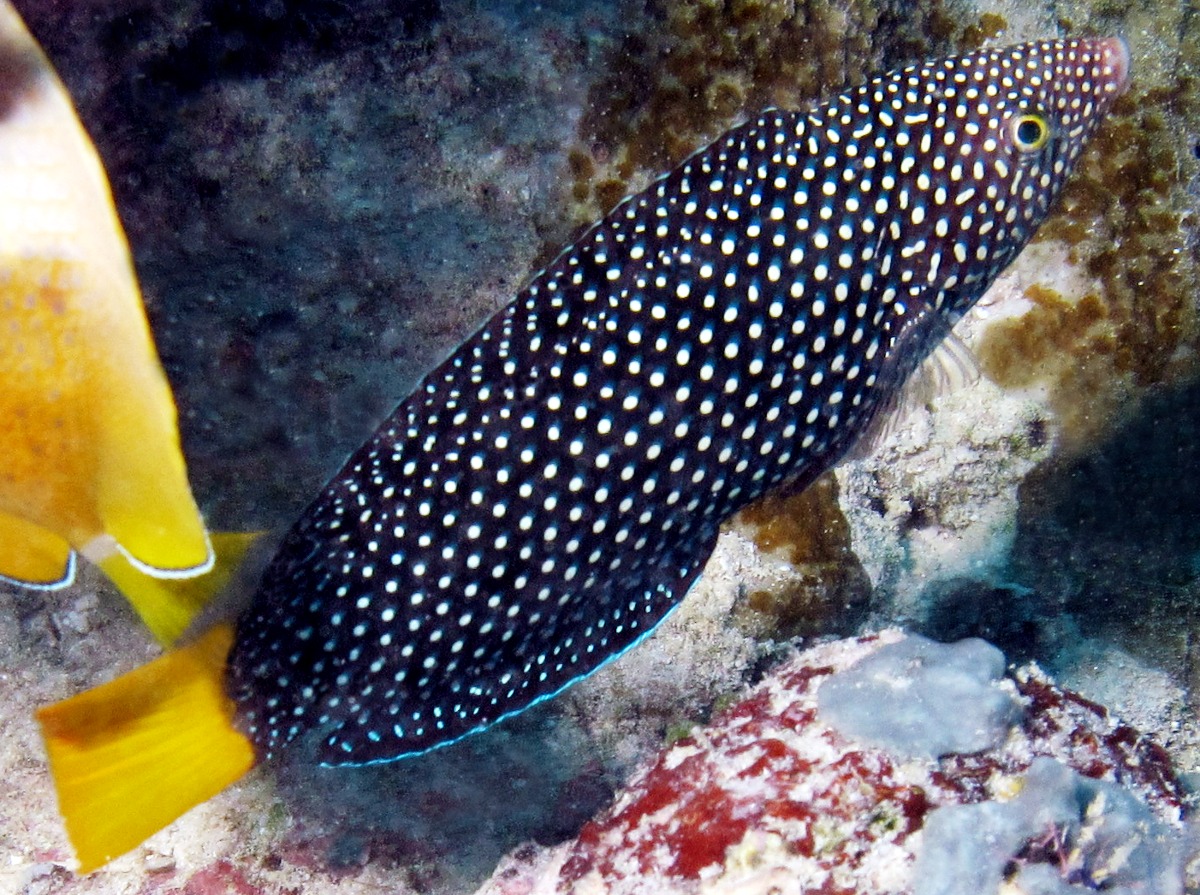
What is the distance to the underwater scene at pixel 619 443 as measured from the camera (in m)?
2.74

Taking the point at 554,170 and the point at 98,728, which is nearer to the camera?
the point at 98,728

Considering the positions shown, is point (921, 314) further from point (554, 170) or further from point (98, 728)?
point (98, 728)

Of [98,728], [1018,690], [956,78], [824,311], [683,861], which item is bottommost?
[98,728]

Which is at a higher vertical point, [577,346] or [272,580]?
[577,346]

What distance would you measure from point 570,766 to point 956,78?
139 inches

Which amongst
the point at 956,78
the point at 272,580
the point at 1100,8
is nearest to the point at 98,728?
the point at 272,580

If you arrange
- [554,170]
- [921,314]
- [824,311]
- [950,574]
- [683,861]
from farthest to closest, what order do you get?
[950,574]
[554,170]
[921,314]
[824,311]
[683,861]

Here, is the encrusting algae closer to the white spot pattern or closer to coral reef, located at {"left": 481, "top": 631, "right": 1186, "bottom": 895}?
the white spot pattern

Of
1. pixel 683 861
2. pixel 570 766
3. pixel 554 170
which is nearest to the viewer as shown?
pixel 683 861

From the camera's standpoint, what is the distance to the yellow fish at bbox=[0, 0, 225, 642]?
1.04m

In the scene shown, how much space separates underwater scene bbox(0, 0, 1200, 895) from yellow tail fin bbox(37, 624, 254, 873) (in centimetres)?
1

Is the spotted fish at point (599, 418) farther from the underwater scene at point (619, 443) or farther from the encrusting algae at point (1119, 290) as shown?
the encrusting algae at point (1119, 290)

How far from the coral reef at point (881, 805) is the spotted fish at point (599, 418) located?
70 centimetres

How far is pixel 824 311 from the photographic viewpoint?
9.46 ft
